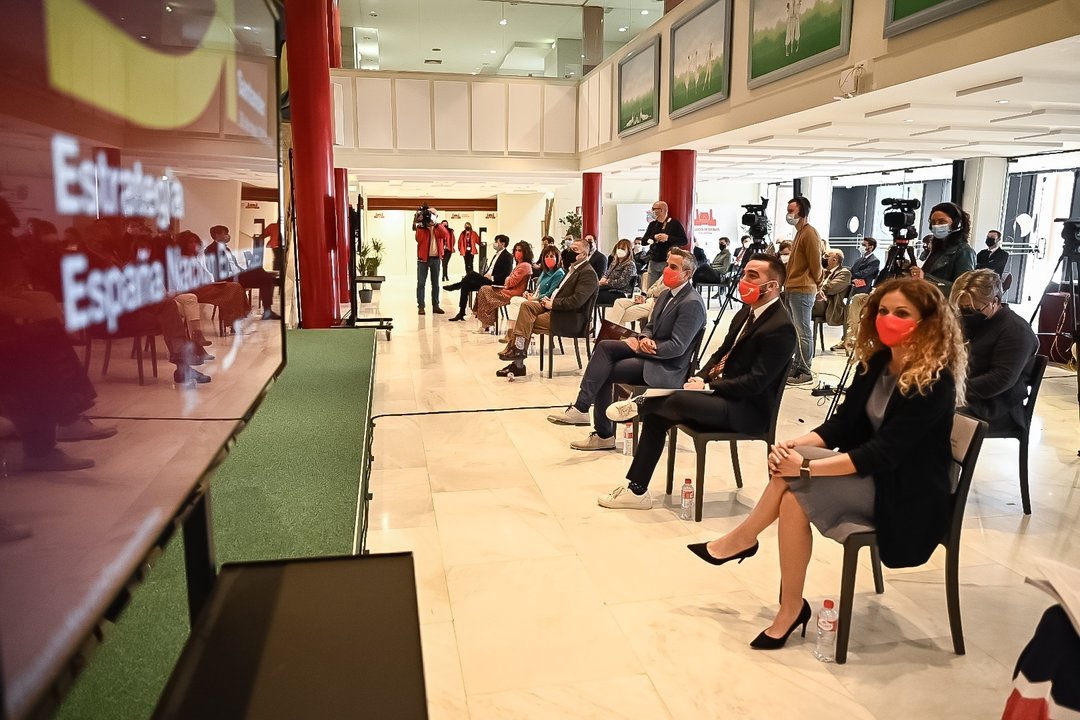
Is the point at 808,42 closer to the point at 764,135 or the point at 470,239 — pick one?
the point at 764,135

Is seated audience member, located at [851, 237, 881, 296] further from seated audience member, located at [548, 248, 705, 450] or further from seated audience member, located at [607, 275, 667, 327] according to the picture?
seated audience member, located at [548, 248, 705, 450]

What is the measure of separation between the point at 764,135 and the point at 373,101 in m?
6.72

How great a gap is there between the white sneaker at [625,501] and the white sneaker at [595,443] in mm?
975

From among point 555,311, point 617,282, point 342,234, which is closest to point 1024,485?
point 555,311

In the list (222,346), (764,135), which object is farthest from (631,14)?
(222,346)

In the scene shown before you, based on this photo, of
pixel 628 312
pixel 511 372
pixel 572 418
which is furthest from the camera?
pixel 511 372

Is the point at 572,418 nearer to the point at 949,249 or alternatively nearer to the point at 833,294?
the point at 949,249

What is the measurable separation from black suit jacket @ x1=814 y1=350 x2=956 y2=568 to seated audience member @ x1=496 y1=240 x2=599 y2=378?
4.44 m

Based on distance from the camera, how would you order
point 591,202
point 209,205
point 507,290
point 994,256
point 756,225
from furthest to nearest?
point 591,202 < point 507,290 < point 994,256 < point 756,225 < point 209,205

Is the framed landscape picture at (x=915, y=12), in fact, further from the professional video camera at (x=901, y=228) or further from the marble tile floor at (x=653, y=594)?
the marble tile floor at (x=653, y=594)

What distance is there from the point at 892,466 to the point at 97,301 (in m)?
2.34

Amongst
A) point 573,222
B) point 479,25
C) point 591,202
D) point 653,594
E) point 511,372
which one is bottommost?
point 653,594

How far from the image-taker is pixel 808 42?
20.0 ft

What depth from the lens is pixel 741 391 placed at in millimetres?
3613
